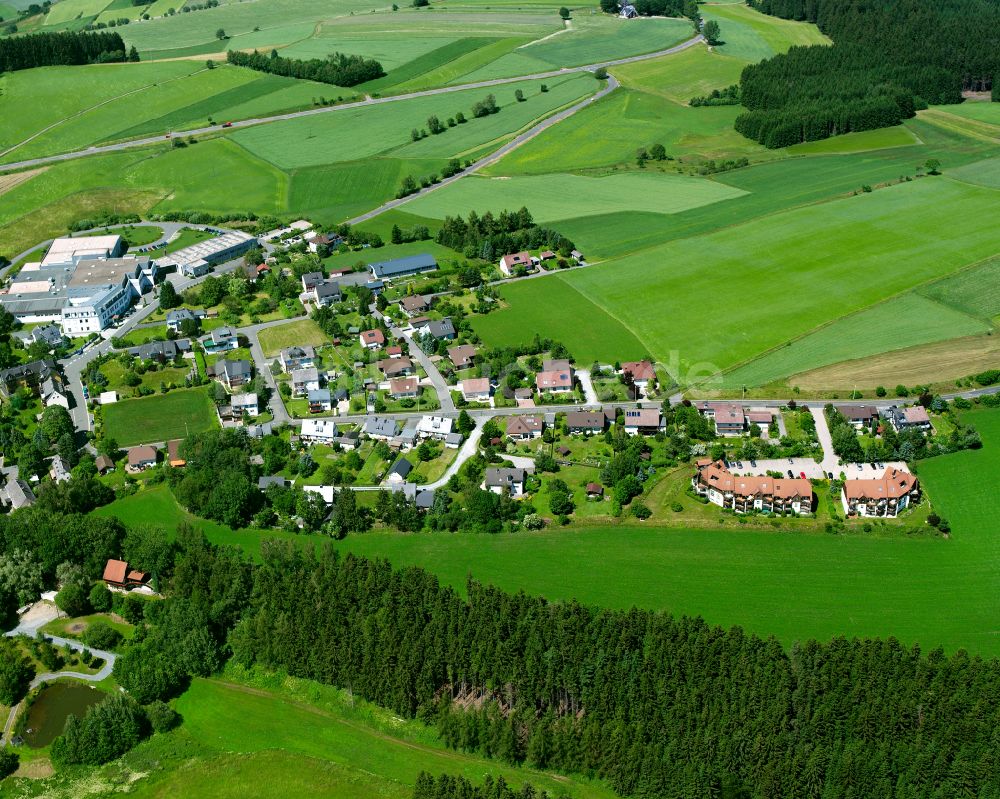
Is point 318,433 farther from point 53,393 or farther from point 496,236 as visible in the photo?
point 496,236

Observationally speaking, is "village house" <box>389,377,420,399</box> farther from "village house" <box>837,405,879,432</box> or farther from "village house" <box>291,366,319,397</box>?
"village house" <box>837,405,879,432</box>

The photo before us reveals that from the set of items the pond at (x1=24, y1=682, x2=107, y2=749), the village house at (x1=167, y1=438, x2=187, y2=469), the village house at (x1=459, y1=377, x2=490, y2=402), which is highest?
the village house at (x1=459, y1=377, x2=490, y2=402)

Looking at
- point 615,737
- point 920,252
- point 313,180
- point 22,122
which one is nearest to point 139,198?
point 313,180

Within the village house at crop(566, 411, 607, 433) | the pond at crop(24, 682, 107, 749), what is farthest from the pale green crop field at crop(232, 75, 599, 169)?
the pond at crop(24, 682, 107, 749)

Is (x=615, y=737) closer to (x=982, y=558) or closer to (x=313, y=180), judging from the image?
(x=982, y=558)

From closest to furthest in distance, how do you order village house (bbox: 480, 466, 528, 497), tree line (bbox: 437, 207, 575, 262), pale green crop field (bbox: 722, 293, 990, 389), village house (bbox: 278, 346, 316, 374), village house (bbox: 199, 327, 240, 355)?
village house (bbox: 480, 466, 528, 497)
pale green crop field (bbox: 722, 293, 990, 389)
village house (bbox: 278, 346, 316, 374)
village house (bbox: 199, 327, 240, 355)
tree line (bbox: 437, 207, 575, 262)

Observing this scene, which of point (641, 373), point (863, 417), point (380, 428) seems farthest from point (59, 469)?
point (863, 417)
